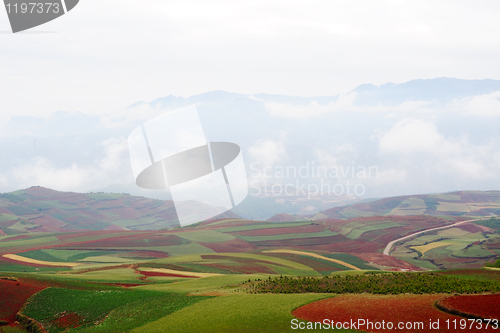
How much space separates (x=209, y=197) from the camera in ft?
107

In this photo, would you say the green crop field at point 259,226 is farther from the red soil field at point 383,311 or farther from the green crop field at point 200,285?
the red soil field at point 383,311

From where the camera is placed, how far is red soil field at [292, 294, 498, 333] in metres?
29.0

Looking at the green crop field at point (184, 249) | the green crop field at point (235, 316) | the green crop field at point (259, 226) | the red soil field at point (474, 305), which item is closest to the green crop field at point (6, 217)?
the green crop field at point (259, 226)

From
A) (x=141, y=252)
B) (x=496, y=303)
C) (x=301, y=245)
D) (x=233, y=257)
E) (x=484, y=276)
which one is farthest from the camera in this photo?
(x=301, y=245)

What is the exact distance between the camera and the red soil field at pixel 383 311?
29047mm

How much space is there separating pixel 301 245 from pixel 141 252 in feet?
130

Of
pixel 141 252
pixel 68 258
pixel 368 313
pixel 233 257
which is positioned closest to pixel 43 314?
pixel 368 313

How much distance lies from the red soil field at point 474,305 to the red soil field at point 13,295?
32.0 m

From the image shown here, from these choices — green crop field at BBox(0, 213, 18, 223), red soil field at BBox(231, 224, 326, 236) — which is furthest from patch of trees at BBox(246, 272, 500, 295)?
green crop field at BBox(0, 213, 18, 223)

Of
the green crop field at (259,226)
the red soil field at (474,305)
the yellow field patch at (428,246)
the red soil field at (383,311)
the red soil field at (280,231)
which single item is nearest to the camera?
the red soil field at (383,311)

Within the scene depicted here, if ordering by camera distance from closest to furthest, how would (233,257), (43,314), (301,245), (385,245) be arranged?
(43,314) → (233,257) → (301,245) → (385,245)

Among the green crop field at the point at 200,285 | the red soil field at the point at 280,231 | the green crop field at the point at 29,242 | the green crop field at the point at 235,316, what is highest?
the green crop field at the point at 235,316

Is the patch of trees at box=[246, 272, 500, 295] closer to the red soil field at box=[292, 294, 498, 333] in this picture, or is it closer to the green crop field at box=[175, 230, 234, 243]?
the red soil field at box=[292, 294, 498, 333]

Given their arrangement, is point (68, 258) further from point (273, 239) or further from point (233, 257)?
point (273, 239)
